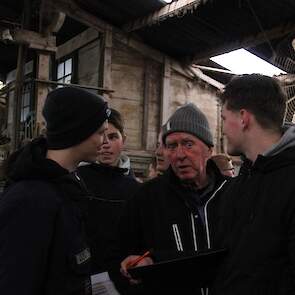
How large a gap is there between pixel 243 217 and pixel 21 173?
84 centimetres

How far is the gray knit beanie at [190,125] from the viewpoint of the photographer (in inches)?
106

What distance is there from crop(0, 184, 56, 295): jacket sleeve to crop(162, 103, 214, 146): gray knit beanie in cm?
119

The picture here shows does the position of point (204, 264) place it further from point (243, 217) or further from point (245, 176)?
point (245, 176)

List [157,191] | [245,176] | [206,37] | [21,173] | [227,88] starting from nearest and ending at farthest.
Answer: [21,173]
[245,176]
[227,88]
[157,191]
[206,37]

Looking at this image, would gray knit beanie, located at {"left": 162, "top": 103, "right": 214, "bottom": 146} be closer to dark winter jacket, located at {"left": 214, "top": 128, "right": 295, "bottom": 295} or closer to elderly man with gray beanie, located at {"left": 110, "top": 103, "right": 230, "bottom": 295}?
elderly man with gray beanie, located at {"left": 110, "top": 103, "right": 230, "bottom": 295}

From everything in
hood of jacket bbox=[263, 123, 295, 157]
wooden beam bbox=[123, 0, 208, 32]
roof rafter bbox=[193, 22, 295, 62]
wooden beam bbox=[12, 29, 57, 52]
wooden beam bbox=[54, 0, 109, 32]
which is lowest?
hood of jacket bbox=[263, 123, 295, 157]

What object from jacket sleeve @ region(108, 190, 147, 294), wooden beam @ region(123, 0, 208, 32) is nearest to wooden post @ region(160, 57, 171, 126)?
wooden beam @ region(123, 0, 208, 32)

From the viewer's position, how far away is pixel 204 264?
1.80 metres

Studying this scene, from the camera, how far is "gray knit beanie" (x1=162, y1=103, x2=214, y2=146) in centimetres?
269

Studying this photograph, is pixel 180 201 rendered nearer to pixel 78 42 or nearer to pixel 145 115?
pixel 145 115

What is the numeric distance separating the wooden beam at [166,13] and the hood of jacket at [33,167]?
23.2 ft

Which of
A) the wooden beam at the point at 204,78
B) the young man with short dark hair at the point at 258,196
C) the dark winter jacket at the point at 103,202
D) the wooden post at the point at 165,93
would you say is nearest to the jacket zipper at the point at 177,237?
the dark winter jacket at the point at 103,202

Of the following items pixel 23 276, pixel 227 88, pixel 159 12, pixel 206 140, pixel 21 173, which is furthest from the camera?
pixel 159 12

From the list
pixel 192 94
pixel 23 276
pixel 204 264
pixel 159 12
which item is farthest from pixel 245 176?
pixel 192 94
